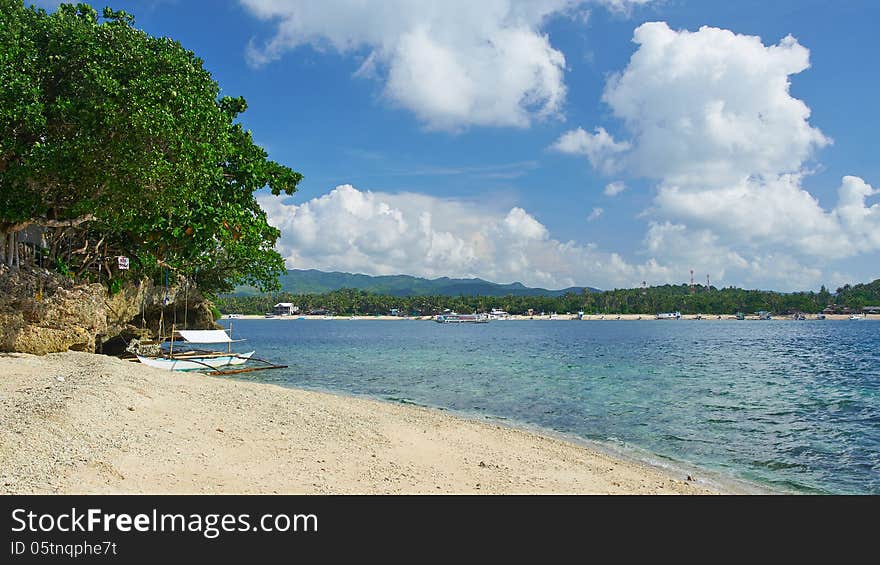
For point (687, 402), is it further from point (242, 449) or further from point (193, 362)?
point (193, 362)

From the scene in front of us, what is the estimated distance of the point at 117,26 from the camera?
19.8 m

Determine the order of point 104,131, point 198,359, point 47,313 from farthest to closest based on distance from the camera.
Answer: point 198,359 < point 47,313 < point 104,131

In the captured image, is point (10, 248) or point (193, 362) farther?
point (193, 362)

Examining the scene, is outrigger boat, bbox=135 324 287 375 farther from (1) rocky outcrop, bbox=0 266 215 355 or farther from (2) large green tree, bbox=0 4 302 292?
(2) large green tree, bbox=0 4 302 292

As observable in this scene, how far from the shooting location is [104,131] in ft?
54.4

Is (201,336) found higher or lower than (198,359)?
higher

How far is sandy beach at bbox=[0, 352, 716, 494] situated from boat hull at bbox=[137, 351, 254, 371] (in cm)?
967

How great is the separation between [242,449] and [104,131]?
469 inches

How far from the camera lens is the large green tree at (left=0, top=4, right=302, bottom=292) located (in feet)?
54.2

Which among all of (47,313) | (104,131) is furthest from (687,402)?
(47,313)

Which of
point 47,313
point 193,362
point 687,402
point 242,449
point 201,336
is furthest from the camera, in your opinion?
Result: point 201,336

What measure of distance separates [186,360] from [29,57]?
583 inches

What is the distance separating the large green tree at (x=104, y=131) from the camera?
16.5 meters

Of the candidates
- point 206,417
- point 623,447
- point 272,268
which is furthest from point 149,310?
point 623,447
